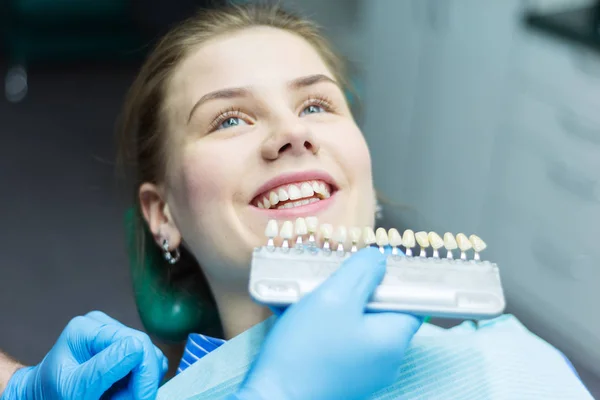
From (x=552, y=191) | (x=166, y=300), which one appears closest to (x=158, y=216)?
(x=166, y=300)

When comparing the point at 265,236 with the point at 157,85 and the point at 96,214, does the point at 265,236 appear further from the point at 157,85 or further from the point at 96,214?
the point at 96,214

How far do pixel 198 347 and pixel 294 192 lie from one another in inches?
12.4

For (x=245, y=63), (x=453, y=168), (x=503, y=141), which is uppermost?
(x=245, y=63)

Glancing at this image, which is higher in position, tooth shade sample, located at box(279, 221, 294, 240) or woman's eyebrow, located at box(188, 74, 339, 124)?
woman's eyebrow, located at box(188, 74, 339, 124)

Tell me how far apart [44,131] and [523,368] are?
3.38 meters

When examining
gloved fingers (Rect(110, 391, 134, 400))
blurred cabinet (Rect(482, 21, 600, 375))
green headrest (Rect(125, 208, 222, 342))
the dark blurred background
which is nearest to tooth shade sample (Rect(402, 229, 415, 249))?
gloved fingers (Rect(110, 391, 134, 400))

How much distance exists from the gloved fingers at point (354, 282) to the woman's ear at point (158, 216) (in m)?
0.49

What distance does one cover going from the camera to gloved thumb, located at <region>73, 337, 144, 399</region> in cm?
98

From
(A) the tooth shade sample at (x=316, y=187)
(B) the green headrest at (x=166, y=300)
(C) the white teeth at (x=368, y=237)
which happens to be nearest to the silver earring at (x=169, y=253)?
(B) the green headrest at (x=166, y=300)

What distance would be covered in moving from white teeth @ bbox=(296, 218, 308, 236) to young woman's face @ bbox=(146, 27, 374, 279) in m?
0.07

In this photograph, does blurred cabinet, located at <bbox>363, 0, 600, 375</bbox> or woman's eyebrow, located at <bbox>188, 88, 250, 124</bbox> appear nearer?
woman's eyebrow, located at <bbox>188, 88, 250, 124</bbox>

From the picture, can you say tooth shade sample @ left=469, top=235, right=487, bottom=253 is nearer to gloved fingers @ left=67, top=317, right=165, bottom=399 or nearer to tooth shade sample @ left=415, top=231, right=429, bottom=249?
tooth shade sample @ left=415, top=231, right=429, bottom=249

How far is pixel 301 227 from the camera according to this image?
1.05 metres

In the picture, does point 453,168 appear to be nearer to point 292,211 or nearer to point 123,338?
point 292,211
